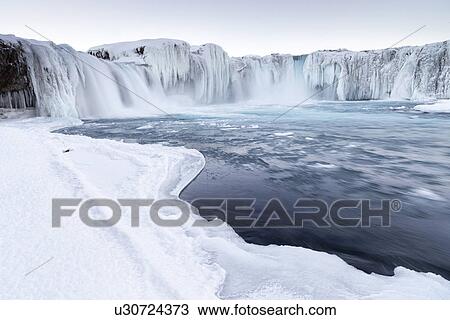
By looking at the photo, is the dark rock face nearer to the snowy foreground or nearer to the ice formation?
the ice formation

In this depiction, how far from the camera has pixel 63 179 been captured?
163 inches

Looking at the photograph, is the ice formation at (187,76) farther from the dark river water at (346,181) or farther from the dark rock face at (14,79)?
the dark river water at (346,181)

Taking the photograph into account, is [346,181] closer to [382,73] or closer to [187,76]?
[187,76]

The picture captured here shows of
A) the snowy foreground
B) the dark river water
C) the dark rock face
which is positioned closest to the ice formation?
the dark rock face

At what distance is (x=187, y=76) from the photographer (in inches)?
1325

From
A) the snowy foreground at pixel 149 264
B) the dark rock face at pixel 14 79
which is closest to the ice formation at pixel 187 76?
the dark rock face at pixel 14 79

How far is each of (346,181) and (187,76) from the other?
3014 cm

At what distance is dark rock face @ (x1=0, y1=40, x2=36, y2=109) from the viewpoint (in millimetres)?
14195

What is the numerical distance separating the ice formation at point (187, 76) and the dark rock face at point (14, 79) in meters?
0.04

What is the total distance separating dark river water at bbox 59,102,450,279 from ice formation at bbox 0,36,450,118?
6.93 meters

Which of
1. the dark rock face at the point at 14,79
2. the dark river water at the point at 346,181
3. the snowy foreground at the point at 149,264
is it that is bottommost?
the dark river water at the point at 346,181

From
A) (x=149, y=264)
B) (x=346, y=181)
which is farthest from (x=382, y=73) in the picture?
(x=149, y=264)

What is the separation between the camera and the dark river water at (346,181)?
3.43 meters

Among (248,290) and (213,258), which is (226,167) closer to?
(213,258)
